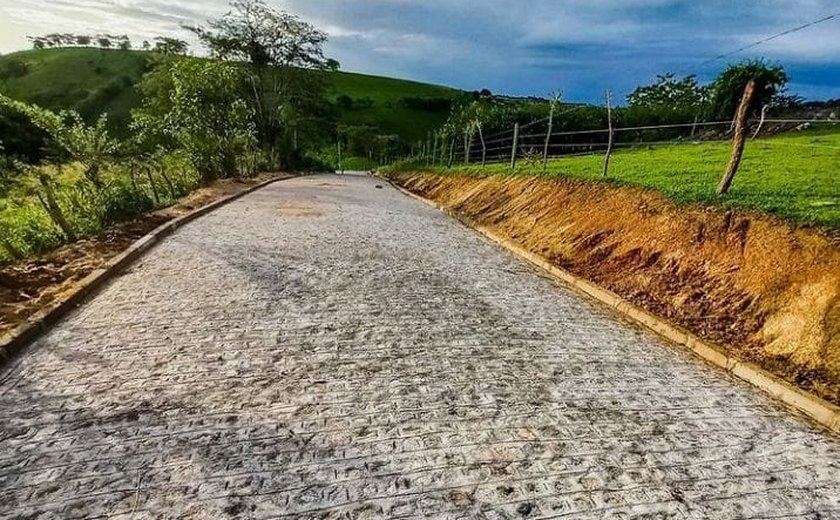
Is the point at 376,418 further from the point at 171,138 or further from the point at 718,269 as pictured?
the point at 171,138

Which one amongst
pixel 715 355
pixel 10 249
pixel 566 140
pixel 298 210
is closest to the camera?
pixel 715 355

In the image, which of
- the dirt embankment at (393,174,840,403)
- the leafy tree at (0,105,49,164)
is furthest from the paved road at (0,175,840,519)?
the leafy tree at (0,105,49,164)

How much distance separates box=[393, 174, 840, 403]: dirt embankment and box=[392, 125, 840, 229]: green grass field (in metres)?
0.29

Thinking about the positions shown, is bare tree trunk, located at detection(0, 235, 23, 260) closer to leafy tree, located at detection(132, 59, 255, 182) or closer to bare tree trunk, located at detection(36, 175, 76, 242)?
bare tree trunk, located at detection(36, 175, 76, 242)

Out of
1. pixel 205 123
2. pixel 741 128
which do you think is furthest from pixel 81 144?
pixel 741 128

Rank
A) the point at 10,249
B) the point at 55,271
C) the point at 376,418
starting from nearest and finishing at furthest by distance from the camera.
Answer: the point at 376,418 → the point at 55,271 → the point at 10,249

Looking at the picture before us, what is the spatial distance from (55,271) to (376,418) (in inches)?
180

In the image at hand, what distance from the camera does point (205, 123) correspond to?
60.3ft

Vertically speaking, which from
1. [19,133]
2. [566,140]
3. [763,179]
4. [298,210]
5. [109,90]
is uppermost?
[109,90]

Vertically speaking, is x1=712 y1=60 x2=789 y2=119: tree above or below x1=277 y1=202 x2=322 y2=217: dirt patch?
above

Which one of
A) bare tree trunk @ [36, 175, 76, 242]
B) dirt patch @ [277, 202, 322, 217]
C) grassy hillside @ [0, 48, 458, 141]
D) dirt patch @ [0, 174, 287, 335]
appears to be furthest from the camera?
grassy hillside @ [0, 48, 458, 141]

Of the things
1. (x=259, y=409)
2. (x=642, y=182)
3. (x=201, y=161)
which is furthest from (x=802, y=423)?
(x=201, y=161)

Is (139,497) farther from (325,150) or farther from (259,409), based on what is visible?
(325,150)

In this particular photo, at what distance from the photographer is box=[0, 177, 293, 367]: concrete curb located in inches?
139
